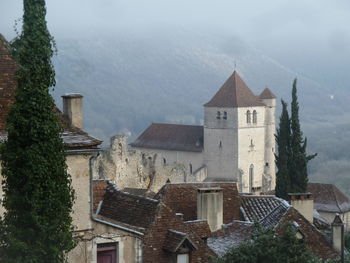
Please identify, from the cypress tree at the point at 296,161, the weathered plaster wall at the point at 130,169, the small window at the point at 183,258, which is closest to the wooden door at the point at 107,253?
the small window at the point at 183,258

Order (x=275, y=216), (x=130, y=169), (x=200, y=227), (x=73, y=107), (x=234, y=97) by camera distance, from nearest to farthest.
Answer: (x=73, y=107) → (x=200, y=227) → (x=275, y=216) → (x=130, y=169) → (x=234, y=97)

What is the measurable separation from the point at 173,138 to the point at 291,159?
52.3 m

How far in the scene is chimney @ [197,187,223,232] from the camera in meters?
23.7

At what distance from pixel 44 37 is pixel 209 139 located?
283 feet

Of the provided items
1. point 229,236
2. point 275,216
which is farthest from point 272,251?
point 275,216

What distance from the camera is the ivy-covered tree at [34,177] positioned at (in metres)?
14.9

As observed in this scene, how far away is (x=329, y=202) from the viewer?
71688 millimetres

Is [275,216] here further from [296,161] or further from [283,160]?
[283,160]

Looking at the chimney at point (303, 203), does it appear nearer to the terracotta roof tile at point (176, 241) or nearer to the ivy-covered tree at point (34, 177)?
the terracotta roof tile at point (176, 241)

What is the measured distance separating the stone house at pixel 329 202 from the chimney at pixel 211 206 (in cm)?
4646

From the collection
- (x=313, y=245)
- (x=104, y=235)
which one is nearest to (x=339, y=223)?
(x=313, y=245)

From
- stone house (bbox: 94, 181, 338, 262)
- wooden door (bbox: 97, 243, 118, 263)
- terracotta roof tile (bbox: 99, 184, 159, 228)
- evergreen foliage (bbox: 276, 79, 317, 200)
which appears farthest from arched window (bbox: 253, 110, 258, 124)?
wooden door (bbox: 97, 243, 118, 263)

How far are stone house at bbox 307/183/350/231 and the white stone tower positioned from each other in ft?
81.1

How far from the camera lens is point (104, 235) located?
18.8 metres
